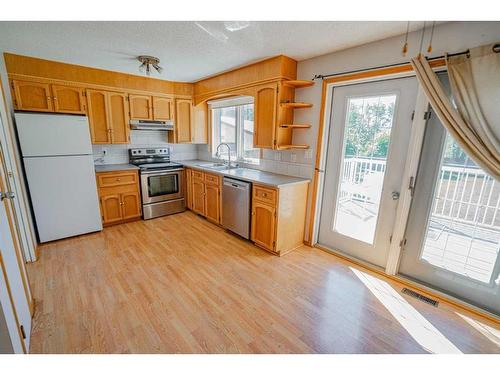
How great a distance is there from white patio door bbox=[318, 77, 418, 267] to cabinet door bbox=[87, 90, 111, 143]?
3.38 metres

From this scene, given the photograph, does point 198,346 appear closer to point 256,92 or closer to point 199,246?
point 199,246

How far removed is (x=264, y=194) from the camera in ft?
9.04

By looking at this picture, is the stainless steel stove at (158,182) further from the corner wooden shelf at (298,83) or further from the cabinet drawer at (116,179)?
the corner wooden shelf at (298,83)

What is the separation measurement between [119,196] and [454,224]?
4.23m

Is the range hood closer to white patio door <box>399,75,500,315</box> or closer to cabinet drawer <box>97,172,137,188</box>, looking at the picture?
cabinet drawer <box>97,172,137,188</box>

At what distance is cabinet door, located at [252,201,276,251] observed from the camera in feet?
8.93

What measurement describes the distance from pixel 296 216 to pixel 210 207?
147 cm

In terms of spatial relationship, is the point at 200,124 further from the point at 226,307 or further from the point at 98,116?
the point at 226,307

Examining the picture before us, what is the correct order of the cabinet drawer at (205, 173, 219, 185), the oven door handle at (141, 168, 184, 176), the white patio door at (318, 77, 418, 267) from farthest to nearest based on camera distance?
the oven door handle at (141, 168, 184, 176) < the cabinet drawer at (205, 173, 219, 185) < the white patio door at (318, 77, 418, 267)

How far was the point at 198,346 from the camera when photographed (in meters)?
1.57

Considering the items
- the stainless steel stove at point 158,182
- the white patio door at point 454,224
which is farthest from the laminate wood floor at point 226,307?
the stainless steel stove at point 158,182

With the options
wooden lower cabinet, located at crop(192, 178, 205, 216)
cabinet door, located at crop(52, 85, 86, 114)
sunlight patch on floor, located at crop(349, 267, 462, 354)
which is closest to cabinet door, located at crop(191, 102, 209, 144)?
wooden lower cabinet, located at crop(192, 178, 205, 216)
